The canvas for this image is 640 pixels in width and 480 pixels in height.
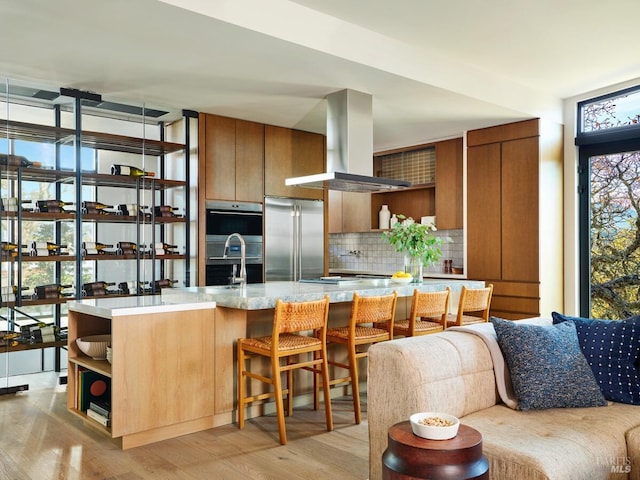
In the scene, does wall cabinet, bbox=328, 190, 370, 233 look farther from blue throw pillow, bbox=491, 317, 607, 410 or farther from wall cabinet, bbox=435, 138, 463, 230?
blue throw pillow, bbox=491, 317, 607, 410

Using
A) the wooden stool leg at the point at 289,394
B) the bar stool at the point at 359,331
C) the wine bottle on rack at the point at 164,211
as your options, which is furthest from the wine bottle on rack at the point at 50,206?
the bar stool at the point at 359,331

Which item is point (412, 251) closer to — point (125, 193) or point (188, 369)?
point (188, 369)

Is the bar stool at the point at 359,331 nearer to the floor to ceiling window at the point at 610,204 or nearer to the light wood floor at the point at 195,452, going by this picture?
the light wood floor at the point at 195,452

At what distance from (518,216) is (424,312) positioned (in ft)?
7.45

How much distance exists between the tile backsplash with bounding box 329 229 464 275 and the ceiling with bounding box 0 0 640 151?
2.05 metres

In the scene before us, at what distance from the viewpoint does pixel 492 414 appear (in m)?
2.45

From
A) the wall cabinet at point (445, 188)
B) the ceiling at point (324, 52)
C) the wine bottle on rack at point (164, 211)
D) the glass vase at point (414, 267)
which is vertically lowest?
the glass vase at point (414, 267)

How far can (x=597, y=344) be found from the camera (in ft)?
8.93

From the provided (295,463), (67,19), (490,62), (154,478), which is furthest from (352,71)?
(154,478)

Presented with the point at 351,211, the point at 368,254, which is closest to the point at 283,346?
the point at 351,211

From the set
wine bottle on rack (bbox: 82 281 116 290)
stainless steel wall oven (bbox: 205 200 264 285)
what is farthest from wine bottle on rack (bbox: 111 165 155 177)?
wine bottle on rack (bbox: 82 281 116 290)

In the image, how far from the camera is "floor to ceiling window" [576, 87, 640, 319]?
17.6 feet

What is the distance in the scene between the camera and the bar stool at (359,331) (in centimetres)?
368

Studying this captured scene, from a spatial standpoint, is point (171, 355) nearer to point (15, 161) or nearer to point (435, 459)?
point (435, 459)
